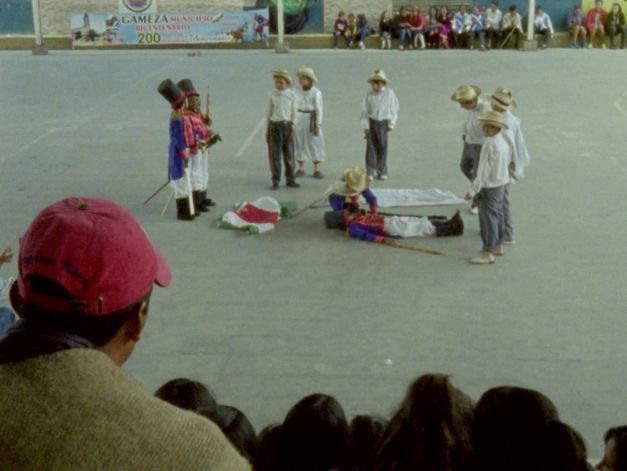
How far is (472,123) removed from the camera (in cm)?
1104

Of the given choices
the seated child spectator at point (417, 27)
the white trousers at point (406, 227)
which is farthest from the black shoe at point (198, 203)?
the seated child spectator at point (417, 27)

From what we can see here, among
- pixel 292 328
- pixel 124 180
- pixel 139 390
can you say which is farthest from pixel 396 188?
pixel 139 390

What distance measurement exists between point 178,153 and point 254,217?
1.20 metres

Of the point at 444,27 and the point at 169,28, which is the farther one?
the point at 169,28

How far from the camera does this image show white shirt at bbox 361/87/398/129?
42.5 ft

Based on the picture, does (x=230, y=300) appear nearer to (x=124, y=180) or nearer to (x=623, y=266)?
(x=623, y=266)

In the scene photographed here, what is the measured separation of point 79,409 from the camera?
1.75 metres

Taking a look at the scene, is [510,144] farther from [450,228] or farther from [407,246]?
[407,246]

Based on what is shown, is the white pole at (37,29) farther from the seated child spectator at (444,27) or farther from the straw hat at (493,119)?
the straw hat at (493,119)

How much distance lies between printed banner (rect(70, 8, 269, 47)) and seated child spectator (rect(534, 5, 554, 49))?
29.8 feet

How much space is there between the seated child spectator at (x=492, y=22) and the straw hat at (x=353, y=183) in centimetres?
2178

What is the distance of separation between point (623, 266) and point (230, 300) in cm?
402

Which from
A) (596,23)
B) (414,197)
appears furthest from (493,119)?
(596,23)

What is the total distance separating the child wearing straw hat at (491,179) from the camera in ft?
30.2
